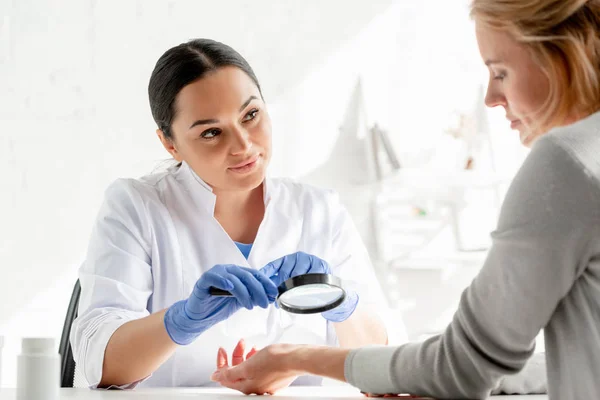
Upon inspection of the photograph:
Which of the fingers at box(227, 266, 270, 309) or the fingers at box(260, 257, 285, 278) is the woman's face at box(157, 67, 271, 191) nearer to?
the fingers at box(260, 257, 285, 278)

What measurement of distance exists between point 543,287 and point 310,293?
1.47 ft

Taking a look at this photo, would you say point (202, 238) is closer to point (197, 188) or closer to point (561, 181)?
point (197, 188)

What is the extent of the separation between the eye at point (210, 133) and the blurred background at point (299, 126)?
1.09m

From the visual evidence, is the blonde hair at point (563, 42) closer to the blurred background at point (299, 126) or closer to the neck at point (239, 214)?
the neck at point (239, 214)

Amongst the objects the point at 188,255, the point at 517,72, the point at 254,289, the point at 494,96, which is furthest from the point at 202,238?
the point at 517,72

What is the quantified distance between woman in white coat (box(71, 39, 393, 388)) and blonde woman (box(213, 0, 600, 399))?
52 cm

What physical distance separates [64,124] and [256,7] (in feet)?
2.83

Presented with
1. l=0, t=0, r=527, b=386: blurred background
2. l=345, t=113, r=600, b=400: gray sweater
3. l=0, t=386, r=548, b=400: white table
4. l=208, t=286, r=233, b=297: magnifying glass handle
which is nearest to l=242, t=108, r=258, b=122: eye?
l=208, t=286, r=233, b=297: magnifying glass handle

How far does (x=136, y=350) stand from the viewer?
1.34 m

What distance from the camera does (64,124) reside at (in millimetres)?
2654

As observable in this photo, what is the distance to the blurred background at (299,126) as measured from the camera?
263cm

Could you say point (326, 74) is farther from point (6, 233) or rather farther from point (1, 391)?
point (1, 391)

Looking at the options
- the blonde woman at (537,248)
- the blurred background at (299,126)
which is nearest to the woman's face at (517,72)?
the blonde woman at (537,248)

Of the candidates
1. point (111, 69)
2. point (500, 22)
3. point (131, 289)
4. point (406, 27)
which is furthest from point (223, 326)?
point (406, 27)
